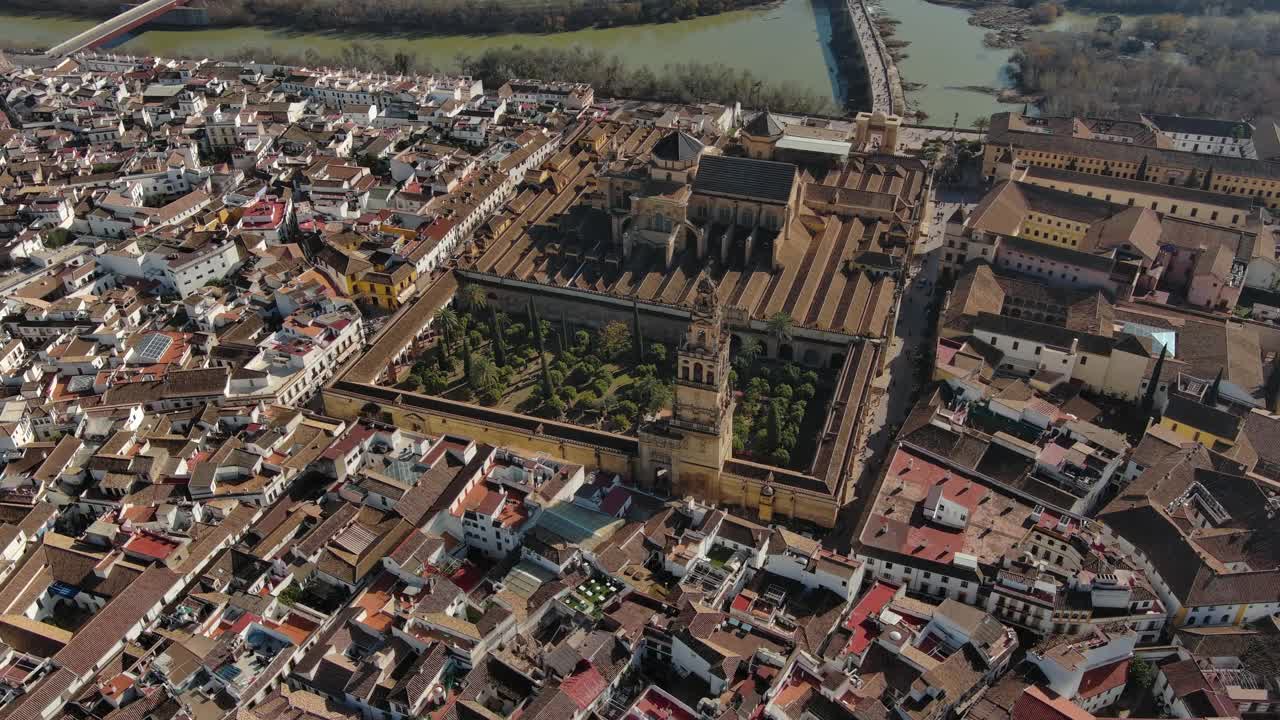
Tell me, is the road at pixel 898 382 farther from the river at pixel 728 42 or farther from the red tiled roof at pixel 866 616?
the river at pixel 728 42

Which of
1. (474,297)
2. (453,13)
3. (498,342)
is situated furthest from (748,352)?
(453,13)

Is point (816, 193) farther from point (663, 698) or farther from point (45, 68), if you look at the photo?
point (45, 68)

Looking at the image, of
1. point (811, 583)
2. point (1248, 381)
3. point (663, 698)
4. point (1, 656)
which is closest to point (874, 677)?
point (811, 583)

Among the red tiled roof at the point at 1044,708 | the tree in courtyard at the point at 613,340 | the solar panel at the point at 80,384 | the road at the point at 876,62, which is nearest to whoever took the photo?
the red tiled roof at the point at 1044,708

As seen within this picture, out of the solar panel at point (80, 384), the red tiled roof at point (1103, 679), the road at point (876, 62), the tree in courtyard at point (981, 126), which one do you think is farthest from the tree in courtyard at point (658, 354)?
the road at point (876, 62)

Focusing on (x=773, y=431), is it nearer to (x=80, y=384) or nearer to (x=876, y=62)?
(x=80, y=384)

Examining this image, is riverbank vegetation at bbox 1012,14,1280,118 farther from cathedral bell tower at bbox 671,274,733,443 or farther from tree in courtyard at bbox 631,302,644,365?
cathedral bell tower at bbox 671,274,733,443
